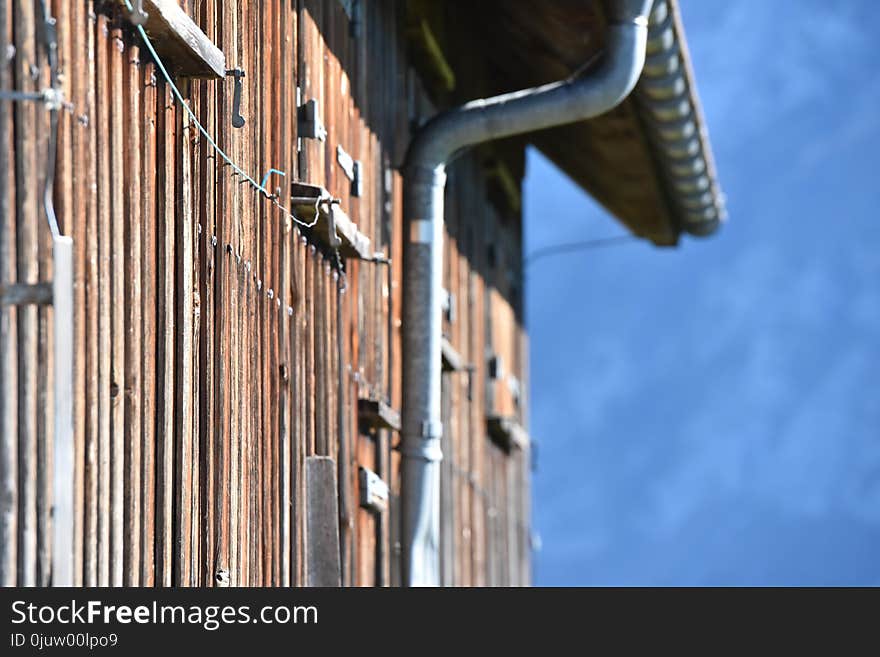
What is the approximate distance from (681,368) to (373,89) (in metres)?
54.5

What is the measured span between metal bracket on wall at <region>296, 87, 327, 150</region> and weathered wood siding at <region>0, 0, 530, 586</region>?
0.07m

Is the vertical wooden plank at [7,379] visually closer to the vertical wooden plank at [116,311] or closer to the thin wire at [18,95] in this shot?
the thin wire at [18,95]

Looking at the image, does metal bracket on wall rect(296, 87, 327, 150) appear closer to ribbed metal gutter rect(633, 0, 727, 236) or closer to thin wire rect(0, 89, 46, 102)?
ribbed metal gutter rect(633, 0, 727, 236)

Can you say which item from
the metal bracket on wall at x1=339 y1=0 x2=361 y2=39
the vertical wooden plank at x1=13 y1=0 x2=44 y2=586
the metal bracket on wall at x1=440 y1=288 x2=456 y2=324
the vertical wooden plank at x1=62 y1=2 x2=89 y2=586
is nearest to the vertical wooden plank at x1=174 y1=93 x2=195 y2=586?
the vertical wooden plank at x1=62 y1=2 x2=89 y2=586

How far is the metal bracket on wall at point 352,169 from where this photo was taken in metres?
9.60

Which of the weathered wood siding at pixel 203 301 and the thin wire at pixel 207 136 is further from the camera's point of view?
the thin wire at pixel 207 136

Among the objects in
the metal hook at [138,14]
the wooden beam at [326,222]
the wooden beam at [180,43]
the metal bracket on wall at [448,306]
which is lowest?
the metal hook at [138,14]

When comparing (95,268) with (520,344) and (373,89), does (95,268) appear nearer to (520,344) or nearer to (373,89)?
(373,89)

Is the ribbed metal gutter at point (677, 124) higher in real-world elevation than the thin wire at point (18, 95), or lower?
higher

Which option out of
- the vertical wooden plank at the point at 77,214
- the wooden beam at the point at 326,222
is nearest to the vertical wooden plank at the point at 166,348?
the vertical wooden plank at the point at 77,214

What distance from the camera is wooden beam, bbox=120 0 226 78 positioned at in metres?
6.84

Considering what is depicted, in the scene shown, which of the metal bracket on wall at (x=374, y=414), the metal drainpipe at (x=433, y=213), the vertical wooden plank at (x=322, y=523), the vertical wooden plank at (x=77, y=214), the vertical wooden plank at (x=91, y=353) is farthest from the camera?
Result: the metal drainpipe at (x=433, y=213)

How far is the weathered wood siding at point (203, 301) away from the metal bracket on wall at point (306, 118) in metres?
0.07
